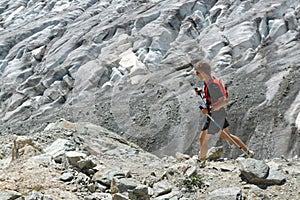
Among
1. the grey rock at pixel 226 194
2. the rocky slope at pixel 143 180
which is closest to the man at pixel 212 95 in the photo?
the rocky slope at pixel 143 180

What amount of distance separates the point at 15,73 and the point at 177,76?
1939 centimetres

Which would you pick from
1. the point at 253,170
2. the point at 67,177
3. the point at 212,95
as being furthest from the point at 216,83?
the point at 67,177

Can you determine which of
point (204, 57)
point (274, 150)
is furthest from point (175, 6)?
point (274, 150)

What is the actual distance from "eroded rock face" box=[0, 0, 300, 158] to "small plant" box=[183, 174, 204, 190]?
37.5 ft

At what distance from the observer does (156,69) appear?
106ft

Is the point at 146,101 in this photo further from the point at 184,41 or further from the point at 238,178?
the point at 238,178

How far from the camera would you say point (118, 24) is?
4003 cm

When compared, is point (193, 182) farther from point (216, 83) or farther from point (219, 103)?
point (216, 83)

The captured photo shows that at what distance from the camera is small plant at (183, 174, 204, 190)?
21.7ft

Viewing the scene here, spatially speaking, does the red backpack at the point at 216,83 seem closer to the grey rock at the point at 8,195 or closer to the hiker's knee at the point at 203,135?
the hiker's knee at the point at 203,135

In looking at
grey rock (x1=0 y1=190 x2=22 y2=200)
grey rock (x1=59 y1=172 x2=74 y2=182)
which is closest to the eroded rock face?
grey rock (x1=59 y1=172 x2=74 y2=182)

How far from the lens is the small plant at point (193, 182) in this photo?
260 inches

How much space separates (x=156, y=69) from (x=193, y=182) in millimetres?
25906

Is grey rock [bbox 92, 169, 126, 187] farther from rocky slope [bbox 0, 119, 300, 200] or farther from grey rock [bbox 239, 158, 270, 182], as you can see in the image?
grey rock [bbox 239, 158, 270, 182]
